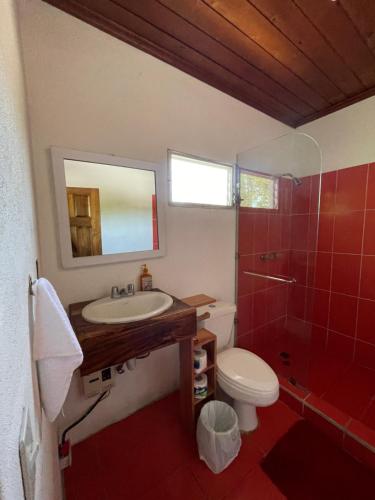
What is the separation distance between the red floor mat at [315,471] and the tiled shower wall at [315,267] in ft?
2.28

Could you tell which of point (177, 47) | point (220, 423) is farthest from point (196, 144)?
point (220, 423)

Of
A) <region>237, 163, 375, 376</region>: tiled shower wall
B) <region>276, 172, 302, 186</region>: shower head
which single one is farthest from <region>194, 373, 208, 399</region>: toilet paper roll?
<region>276, 172, 302, 186</region>: shower head

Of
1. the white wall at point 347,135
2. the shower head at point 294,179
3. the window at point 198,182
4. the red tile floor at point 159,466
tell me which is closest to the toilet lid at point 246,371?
the red tile floor at point 159,466

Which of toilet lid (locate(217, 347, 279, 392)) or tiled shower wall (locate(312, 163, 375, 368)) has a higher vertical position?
tiled shower wall (locate(312, 163, 375, 368))

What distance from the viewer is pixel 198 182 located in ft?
5.58

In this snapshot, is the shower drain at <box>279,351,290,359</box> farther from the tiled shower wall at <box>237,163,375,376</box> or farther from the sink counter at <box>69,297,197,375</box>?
the sink counter at <box>69,297,197,375</box>

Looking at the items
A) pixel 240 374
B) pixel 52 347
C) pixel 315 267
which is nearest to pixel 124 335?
pixel 52 347

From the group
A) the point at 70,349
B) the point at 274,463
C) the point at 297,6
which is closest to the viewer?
the point at 70,349

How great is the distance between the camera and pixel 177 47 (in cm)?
130

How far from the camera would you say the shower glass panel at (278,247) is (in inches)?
75.7

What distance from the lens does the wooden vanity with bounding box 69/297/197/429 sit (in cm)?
92

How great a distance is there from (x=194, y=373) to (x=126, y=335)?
0.64 meters

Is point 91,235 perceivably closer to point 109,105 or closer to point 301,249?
point 109,105

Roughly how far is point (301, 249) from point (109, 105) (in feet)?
6.45
